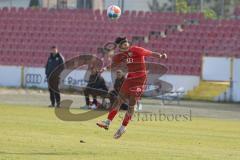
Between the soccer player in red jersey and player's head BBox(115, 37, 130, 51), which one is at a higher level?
player's head BBox(115, 37, 130, 51)

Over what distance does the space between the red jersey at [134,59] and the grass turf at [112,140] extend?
1.49 meters

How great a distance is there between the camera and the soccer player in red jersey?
15.9 metres

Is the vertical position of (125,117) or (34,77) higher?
(125,117)

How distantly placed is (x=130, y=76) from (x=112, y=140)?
4.70 ft

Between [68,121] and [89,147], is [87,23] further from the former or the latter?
[89,147]

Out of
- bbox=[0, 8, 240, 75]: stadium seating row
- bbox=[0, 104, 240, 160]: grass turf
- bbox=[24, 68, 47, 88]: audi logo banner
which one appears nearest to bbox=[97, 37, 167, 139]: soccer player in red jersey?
bbox=[0, 104, 240, 160]: grass turf

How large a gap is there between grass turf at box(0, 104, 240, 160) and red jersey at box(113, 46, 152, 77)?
1485 millimetres

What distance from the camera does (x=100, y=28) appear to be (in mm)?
41500

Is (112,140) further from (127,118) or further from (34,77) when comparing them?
(34,77)

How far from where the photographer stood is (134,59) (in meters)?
16.1

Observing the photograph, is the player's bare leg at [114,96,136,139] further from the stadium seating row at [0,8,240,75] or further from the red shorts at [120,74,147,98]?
the stadium seating row at [0,8,240,75]

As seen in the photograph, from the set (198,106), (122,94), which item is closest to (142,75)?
(122,94)

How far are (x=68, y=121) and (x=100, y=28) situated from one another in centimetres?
1998

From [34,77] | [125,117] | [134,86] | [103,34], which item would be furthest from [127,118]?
[103,34]
